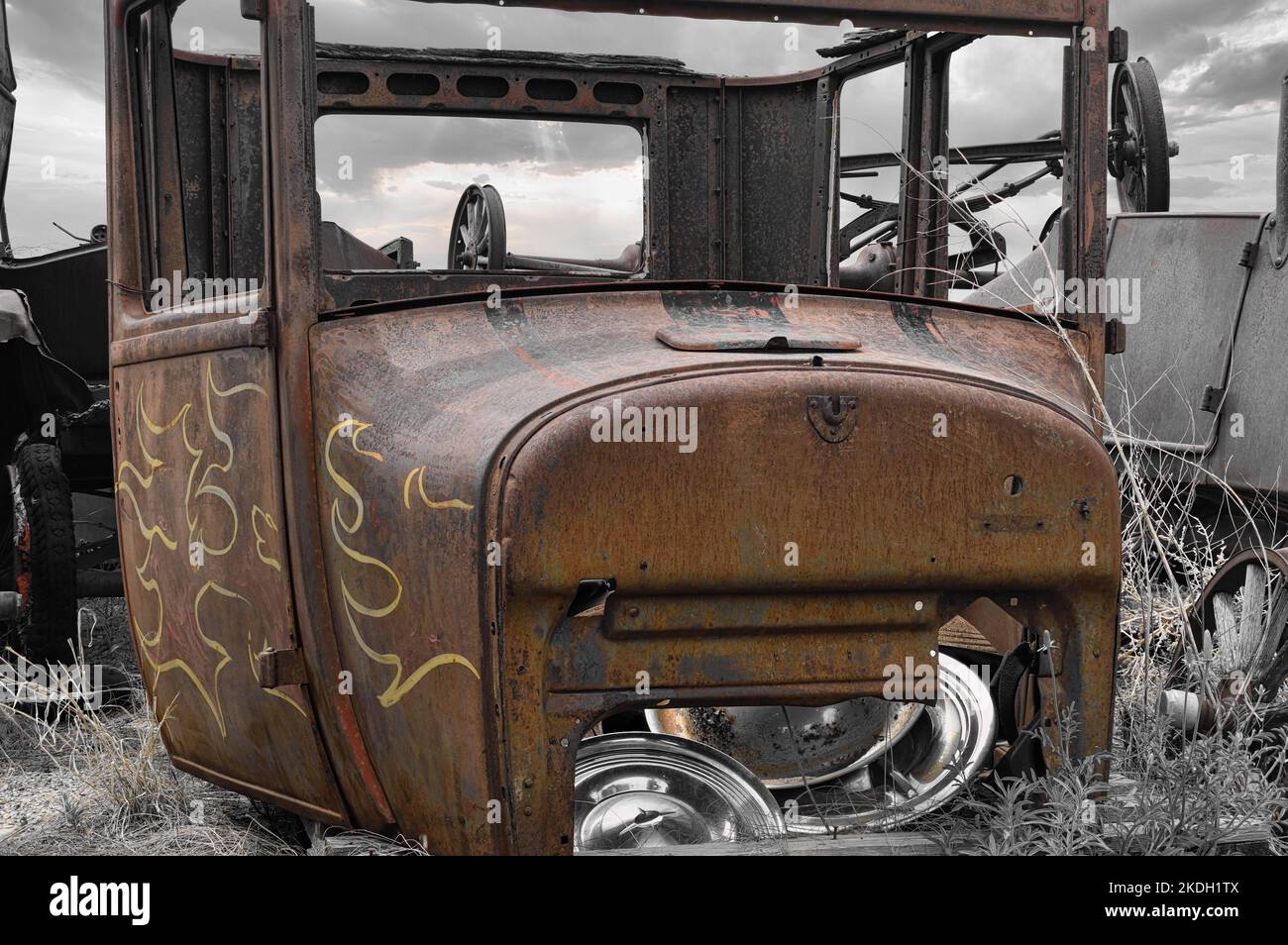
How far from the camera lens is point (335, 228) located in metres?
5.29

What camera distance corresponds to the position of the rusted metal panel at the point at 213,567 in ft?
10.1

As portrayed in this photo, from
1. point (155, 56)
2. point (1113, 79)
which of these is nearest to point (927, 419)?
point (155, 56)

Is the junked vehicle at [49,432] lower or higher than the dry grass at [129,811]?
higher

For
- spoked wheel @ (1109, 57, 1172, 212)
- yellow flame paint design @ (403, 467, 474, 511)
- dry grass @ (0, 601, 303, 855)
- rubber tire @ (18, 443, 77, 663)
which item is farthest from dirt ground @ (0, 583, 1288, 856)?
spoked wheel @ (1109, 57, 1172, 212)

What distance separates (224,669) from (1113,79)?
7401mm

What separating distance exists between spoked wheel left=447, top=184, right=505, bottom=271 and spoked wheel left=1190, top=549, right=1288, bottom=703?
7.94 ft

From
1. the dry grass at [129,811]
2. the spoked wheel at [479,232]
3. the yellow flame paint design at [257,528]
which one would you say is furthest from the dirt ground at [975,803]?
the spoked wheel at [479,232]

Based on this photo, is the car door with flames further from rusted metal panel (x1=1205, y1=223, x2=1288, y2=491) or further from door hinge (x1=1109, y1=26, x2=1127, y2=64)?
rusted metal panel (x1=1205, y1=223, x2=1288, y2=491)

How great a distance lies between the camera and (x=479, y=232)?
15.6 feet

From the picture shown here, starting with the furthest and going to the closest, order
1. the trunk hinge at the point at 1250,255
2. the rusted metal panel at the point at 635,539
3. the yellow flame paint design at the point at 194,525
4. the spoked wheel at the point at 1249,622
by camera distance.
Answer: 1. the trunk hinge at the point at 1250,255
2. the spoked wheel at the point at 1249,622
3. the yellow flame paint design at the point at 194,525
4. the rusted metal panel at the point at 635,539

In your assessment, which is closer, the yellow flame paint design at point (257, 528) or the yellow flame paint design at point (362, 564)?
the yellow flame paint design at point (362, 564)

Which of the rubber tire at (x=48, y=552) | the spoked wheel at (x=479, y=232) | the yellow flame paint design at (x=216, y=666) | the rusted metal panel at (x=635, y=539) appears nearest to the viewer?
the rusted metal panel at (x=635, y=539)

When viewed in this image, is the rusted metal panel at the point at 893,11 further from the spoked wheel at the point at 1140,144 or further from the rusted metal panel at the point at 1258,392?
the spoked wheel at the point at 1140,144

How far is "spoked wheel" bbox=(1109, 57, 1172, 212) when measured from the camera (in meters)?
8.38
